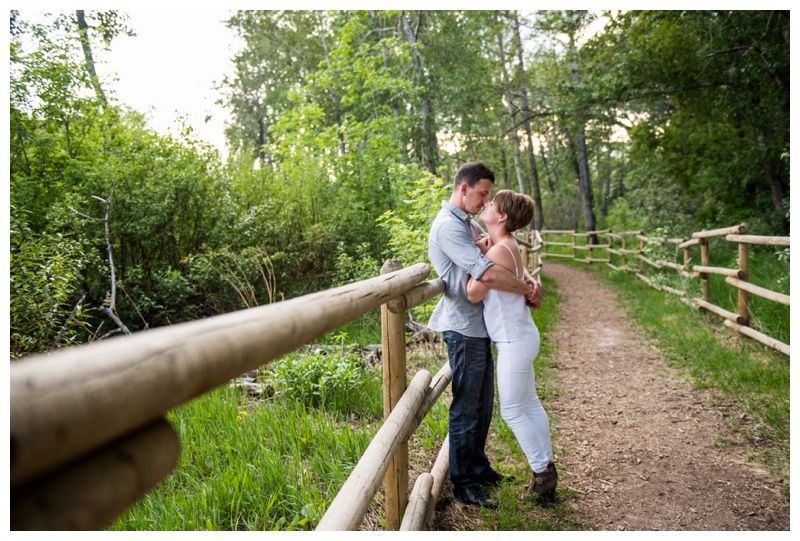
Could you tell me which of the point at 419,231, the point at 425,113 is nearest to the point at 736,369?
the point at 419,231

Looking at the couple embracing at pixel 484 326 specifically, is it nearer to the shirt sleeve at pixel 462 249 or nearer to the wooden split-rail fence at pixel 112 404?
the shirt sleeve at pixel 462 249

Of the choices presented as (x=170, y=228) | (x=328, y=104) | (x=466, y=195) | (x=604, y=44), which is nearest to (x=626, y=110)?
(x=604, y=44)

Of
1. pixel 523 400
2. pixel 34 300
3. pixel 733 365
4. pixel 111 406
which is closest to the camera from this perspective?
pixel 111 406

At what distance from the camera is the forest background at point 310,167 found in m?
7.21

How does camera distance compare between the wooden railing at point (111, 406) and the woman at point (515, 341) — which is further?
the woman at point (515, 341)

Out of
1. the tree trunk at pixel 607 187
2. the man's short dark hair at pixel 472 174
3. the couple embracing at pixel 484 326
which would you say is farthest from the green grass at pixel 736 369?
the tree trunk at pixel 607 187

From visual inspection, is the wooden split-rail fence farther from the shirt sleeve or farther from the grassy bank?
the grassy bank

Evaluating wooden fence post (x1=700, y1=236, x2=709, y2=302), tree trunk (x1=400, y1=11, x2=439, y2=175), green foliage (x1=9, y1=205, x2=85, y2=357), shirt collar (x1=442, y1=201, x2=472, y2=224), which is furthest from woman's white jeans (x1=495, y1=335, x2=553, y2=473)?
tree trunk (x1=400, y1=11, x2=439, y2=175)

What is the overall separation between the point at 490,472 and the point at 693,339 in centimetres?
418

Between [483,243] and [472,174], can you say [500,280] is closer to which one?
[483,243]

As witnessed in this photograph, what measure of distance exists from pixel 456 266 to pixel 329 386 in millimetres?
1697

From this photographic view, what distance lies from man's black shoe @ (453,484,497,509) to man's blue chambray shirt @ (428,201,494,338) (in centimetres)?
84

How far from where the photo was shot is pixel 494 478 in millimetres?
3238

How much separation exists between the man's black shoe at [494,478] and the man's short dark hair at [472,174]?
163 cm
